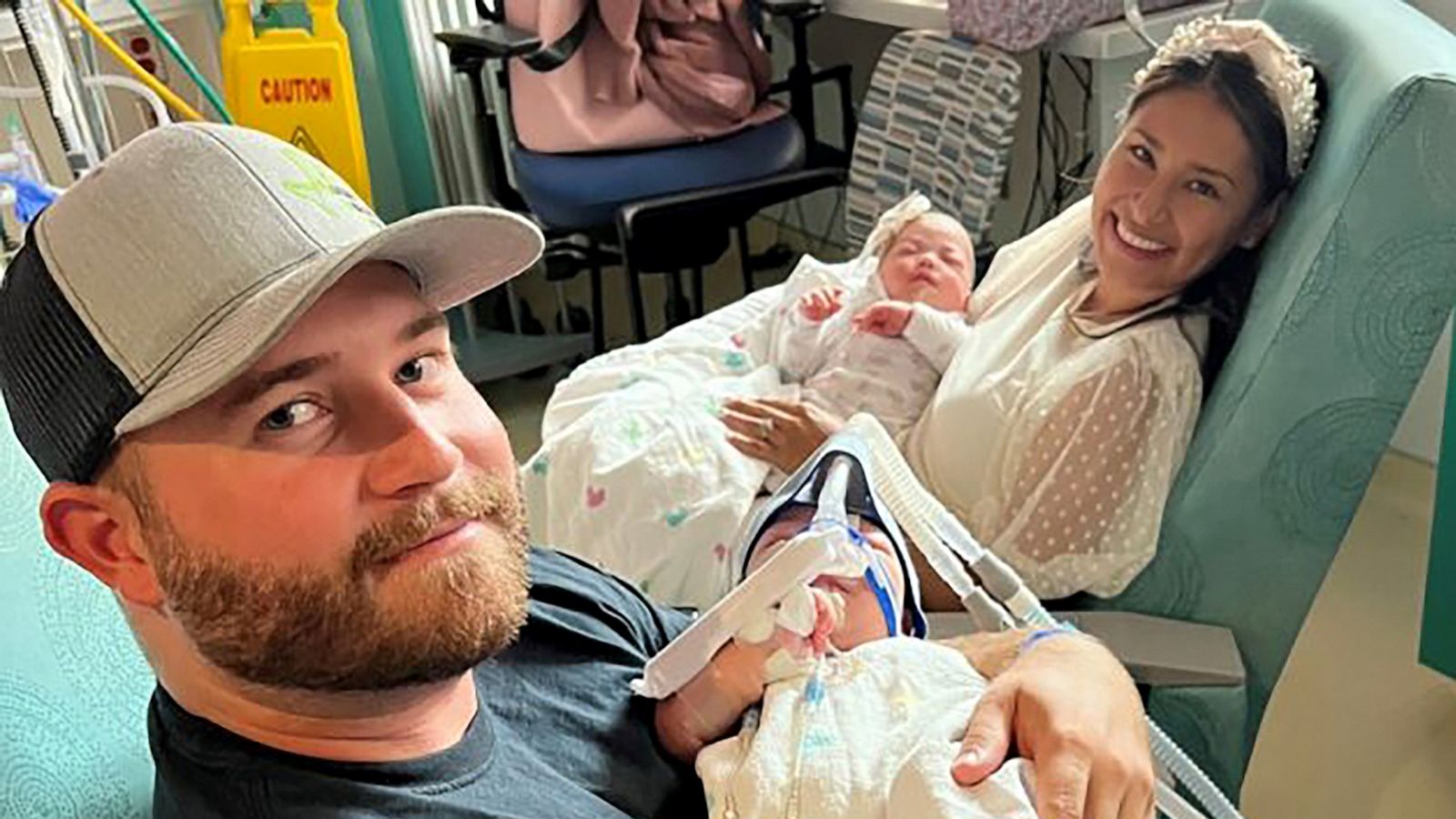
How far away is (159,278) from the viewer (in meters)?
0.94

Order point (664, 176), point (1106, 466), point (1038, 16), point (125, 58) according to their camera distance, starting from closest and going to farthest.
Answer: point (1106, 466)
point (1038, 16)
point (125, 58)
point (664, 176)

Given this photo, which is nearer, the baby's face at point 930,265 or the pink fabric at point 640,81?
the baby's face at point 930,265

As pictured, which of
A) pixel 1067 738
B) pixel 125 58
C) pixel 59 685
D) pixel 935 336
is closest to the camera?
pixel 1067 738

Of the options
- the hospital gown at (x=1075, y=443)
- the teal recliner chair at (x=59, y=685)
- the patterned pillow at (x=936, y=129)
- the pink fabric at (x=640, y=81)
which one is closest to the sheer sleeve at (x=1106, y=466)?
the hospital gown at (x=1075, y=443)

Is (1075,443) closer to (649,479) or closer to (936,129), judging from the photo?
(649,479)

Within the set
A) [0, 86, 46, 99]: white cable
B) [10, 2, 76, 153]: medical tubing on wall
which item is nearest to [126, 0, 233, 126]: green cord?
[0, 86, 46, 99]: white cable

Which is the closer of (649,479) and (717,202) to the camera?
(649,479)

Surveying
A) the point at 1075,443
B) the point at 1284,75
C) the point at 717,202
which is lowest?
the point at 717,202

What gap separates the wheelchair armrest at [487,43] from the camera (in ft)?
10.1

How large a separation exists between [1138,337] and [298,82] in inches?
84.8

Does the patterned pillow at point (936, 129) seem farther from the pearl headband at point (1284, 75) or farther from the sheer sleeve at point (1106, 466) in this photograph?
the sheer sleeve at point (1106, 466)

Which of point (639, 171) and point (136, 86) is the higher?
point (136, 86)

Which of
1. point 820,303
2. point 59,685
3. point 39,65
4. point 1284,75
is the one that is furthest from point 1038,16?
point 59,685

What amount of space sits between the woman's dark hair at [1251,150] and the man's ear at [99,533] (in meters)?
1.12
